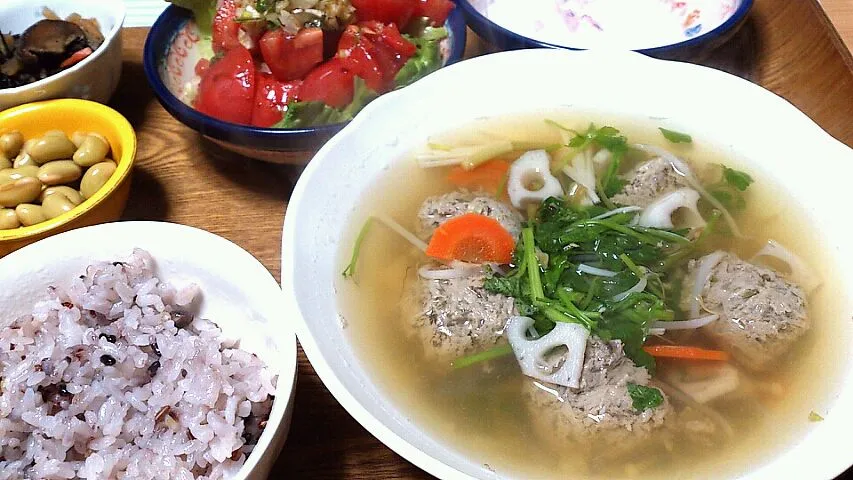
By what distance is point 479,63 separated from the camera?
5.42ft

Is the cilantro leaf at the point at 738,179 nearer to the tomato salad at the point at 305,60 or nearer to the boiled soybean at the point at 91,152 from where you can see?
the tomato salad at the point at 305,60

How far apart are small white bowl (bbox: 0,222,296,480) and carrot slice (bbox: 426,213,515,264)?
1.29 ft

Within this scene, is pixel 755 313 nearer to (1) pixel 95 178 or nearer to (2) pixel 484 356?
(2) pixel 484 356

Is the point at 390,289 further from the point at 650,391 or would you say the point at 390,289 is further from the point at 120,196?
the point at 120,196

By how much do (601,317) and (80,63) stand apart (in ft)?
5.06

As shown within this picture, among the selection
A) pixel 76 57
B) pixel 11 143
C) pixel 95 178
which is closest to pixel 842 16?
pixel 95 178

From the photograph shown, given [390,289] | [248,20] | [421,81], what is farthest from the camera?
[248,20]

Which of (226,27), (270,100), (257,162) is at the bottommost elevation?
(257,162)

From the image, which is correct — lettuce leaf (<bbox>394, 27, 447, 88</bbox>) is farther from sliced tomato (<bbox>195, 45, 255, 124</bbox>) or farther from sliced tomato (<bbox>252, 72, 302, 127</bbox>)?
sliced tomato (<bbox>195, 45, 255, 124</bbox>)

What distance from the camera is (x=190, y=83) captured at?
1929 mm

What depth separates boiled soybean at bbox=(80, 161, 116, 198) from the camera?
5.29ft

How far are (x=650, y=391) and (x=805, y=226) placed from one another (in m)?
0.61

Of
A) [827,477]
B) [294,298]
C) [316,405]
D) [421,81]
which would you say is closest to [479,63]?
[421,81]

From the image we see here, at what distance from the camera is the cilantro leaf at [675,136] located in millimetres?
1685
